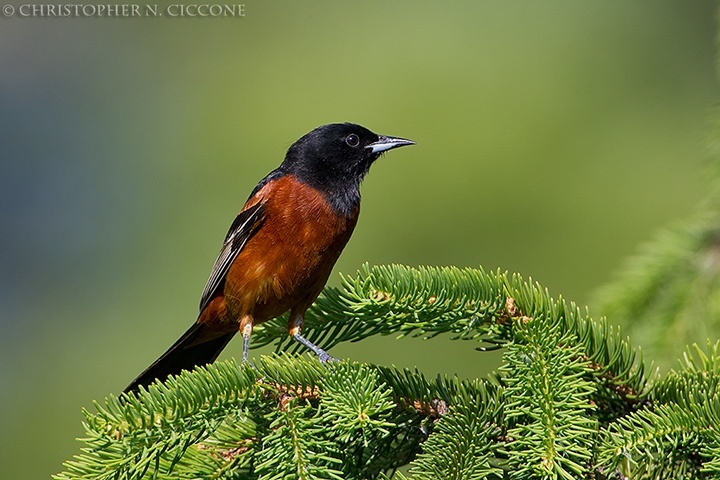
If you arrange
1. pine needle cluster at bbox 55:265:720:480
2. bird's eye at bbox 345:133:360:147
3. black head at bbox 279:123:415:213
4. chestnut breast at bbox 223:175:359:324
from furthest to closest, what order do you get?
bird's eye at bbox 345:133:360:147 → black head at bbox 279:123:415:213 → chestnut breast at bbox 223:175:359:324 → pine needle cluster at bbox 55:265:720:480

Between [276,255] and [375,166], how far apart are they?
3.77 m

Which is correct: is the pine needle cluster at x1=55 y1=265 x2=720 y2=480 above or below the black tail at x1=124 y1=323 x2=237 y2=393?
below

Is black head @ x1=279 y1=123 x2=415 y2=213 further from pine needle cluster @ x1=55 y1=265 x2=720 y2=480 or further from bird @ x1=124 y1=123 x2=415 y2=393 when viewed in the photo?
pine needle cluster @ x1=55 y1=265 x2=720 y2=480

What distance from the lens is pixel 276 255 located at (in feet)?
11.9

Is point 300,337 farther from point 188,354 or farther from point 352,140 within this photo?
point 352,140

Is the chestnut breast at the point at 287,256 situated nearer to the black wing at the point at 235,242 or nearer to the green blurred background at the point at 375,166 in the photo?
the black wing at the point at 235,242

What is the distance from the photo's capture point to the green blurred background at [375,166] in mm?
6609

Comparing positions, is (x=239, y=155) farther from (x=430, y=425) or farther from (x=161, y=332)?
(x=430, y=425)

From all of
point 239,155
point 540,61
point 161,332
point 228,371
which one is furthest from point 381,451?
point 540,61

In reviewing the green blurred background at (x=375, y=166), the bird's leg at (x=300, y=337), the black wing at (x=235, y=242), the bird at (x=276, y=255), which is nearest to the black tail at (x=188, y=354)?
the bird at (x=276, y=255)

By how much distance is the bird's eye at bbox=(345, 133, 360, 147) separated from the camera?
4203mm

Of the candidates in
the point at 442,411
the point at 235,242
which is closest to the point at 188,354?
the point at 235,242

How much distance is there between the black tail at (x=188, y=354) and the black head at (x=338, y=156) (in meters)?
0.87

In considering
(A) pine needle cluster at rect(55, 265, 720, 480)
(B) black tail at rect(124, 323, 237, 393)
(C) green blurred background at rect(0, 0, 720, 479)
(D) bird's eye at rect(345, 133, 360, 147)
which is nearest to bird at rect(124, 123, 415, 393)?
(B) black tail at rect(124, 323, 237, 393)
